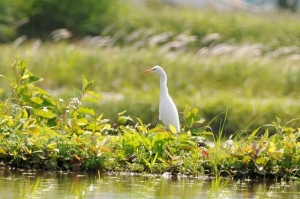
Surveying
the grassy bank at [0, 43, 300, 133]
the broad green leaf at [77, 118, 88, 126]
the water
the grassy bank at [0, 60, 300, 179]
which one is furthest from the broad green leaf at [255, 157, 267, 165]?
the grassy bank at [0, 43, 300, 133]

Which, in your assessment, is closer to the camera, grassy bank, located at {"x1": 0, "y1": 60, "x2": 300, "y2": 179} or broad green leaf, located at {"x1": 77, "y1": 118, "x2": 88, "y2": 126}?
grassy bank, located at {"x1": 0, "y1": 60, "x2": 300, "y2": 179}

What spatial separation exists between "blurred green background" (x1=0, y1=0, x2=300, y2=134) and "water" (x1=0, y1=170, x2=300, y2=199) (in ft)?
10.1

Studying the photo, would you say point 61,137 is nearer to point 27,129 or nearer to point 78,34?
point 27,129

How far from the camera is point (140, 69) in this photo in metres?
16.7

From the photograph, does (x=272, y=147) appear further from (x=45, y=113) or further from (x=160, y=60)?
(x=160, y=60)

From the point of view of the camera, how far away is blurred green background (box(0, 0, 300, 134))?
14.4 metres

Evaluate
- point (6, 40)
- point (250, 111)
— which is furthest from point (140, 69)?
point (6, 40)

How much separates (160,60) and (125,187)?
33.7ft

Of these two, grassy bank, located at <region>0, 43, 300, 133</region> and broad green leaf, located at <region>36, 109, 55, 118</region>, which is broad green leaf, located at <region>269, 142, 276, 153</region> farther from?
grassy bank, located at <region>0, 43, 300, 133</region>

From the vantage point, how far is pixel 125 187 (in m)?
6.81

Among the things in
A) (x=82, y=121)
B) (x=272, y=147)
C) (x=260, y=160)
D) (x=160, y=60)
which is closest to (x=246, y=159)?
(x=260, y=160)

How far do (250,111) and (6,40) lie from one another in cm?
831

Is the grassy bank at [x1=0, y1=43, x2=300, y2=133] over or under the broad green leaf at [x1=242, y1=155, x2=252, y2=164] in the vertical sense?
over

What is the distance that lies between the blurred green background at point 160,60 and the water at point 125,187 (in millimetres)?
3066
